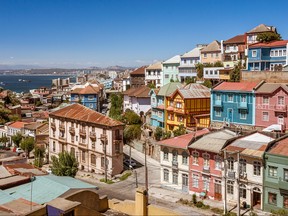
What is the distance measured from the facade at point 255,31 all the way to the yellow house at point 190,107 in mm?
17537

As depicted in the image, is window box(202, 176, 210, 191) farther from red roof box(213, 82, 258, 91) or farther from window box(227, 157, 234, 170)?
red roof box(213, 82, 258, 91)

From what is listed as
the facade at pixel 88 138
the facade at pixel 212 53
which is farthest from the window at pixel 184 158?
the facade at pixel 212 53

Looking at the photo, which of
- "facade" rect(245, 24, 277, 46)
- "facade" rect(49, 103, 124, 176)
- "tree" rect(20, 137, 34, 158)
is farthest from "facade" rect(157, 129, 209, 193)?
"facade" rect(245, 24, 277, 46)

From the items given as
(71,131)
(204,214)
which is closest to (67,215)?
(204,214)

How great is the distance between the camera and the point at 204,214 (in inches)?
1270

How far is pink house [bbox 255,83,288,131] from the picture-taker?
145 ft

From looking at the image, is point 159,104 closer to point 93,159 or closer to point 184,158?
point 93,159

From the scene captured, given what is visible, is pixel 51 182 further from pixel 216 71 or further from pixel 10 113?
pixel 10 113

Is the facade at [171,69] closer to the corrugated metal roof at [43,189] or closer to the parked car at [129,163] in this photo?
the parked car at [129,163]

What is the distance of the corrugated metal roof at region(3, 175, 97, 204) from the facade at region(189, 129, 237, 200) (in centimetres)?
1535

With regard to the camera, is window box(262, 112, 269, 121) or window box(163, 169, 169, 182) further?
window box(262, 112, 269, 121)

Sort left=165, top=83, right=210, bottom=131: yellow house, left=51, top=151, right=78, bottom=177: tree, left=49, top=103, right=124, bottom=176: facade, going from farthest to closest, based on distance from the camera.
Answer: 1. left=165, top=83, right=210, bottom=131: yellow house
2. left=49, top=103, right=124, bottom=176: facade
3. left=51, top=151, right=78, bottom=177: tree

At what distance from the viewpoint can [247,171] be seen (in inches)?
1308

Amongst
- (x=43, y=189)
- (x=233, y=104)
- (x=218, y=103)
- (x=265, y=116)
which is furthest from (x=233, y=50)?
(x=43, y=189)
